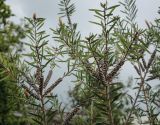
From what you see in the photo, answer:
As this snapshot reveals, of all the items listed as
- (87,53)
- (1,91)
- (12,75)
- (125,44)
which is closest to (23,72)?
(12,75)

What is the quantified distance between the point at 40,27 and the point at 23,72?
1.17ft

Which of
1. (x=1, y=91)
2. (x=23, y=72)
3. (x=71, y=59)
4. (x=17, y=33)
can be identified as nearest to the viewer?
(x=23, y=72)

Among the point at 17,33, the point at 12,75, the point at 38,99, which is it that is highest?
the point at 17,33

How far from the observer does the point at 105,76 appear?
264 centimetres

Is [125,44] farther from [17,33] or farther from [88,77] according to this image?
[17,33]

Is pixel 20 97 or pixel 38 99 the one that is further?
pixel 20 97

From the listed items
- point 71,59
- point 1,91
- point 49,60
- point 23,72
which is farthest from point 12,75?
point 1,91

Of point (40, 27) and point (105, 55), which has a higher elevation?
point (40, 27)

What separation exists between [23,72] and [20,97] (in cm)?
18

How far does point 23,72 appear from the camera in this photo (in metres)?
2.82

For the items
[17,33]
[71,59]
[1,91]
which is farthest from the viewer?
[17,33]

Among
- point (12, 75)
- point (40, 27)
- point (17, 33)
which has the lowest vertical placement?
point (12, 75)

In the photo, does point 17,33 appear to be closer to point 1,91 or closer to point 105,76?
point 1,91

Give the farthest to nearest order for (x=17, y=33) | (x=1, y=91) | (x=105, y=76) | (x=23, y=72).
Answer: (x=17, y=33)
(x=1, y=91)
(x=23, y=72)
(x=105, y=76)
